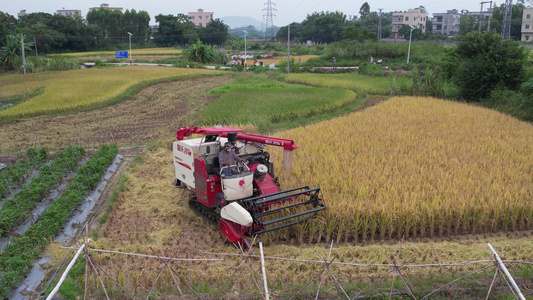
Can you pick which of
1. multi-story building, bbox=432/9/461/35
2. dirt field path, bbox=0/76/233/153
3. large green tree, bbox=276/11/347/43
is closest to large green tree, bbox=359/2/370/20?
multi-story building, bbox=432/9/461/35

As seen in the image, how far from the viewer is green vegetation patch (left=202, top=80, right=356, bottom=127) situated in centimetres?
1472

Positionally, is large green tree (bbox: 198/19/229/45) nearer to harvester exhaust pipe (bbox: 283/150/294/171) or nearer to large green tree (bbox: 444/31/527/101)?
large green tree (bbox: 444/31/527/101)

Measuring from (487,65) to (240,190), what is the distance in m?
16.1

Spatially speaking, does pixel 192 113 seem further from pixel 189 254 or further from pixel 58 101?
pixel 189 254

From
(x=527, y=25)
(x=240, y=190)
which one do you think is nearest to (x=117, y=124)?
(x=240, y=190)

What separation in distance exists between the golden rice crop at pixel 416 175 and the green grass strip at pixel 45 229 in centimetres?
406

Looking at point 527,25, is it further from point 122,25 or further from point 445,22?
point 122,25

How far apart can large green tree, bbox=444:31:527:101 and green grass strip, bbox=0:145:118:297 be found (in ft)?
54.1

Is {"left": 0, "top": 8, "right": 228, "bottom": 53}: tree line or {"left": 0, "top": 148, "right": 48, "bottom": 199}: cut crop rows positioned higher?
{"left": 0, "top": 8, "right": 228, "bottom": 53}: tree line

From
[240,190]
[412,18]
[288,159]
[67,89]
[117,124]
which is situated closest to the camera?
[240,190]

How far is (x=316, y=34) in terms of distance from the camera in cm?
6894

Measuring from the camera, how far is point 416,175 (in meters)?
7.99

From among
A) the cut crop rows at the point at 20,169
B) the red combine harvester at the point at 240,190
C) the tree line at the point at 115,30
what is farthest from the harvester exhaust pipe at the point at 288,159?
the tree line at the point at 115,30

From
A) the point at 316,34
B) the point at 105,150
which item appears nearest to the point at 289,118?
the point at 105,150
